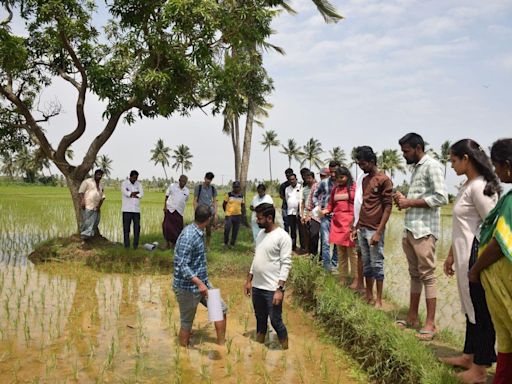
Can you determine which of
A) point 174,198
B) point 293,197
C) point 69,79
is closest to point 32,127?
point 69,79

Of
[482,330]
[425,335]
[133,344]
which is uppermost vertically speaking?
[482,330]

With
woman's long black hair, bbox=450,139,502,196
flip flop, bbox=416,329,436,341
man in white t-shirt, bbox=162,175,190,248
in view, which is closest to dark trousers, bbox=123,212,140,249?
man in white t-shirt, bbox=162,175,190,248

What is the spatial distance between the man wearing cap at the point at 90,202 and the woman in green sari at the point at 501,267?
23.8ft

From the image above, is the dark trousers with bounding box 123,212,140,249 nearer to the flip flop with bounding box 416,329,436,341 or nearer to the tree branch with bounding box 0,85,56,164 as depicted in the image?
the tree branch with bounding box 0,85,56,164

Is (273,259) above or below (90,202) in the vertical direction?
below

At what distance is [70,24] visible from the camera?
25.5ft

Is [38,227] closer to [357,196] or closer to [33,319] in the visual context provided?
[33,319]

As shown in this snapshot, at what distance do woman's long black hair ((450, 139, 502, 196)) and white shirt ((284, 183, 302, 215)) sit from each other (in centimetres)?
473

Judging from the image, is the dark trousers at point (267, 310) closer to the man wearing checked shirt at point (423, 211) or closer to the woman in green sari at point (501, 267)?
the man wearing checked shirt at point (423, 211)

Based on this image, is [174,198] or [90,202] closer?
[90,202]

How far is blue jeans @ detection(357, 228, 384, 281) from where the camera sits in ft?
15.7

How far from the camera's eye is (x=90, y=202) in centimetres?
840

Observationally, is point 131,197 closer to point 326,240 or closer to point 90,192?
point 90,192

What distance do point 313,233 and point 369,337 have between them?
11.8 feet
